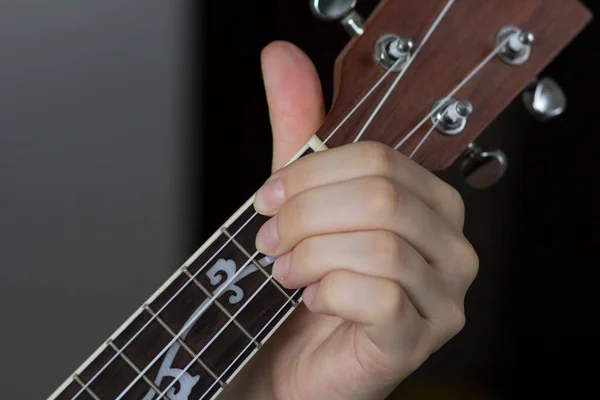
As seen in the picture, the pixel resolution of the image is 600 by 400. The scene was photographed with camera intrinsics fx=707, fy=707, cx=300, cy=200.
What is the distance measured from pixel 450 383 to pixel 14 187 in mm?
1071

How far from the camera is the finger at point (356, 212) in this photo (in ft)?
1.67

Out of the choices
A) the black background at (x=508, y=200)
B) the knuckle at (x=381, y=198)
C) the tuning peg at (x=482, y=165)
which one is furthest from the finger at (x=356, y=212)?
the black background at (x=508, y=200)

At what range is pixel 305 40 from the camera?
1.39 metres

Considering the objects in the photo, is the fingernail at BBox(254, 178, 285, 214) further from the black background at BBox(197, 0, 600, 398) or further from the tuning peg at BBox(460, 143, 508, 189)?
the black background at BBox(197, 0, 600, 398)

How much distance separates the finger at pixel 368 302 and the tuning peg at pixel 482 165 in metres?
0.15

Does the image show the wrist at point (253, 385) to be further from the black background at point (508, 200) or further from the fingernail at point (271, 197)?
the black background at point (508, 200)

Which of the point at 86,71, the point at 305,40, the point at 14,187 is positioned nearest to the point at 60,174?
the point at 14,187

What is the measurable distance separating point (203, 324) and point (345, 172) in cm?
16

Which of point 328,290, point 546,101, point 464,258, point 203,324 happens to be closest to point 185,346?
point 203,324

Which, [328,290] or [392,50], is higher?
[392,50]

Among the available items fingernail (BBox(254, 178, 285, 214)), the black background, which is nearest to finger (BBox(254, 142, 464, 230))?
fingernail (BBox(254, 178, 285, 214))

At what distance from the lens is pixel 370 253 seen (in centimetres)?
51

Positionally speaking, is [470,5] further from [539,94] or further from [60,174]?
[60,174]

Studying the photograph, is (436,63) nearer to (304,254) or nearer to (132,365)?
(304,254)
